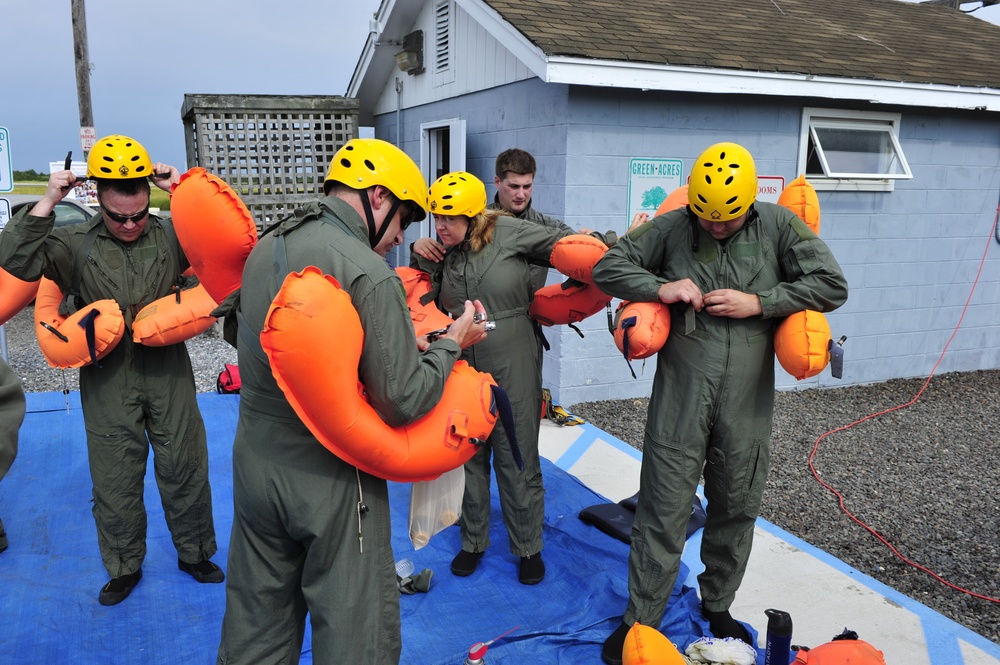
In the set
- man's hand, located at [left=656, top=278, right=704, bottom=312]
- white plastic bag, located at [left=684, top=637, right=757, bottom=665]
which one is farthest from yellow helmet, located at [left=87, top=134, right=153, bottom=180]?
white plastic bag, located at [left=684, top=637, right=757, bottom=665]

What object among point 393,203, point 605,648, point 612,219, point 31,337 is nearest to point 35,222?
point 393,203

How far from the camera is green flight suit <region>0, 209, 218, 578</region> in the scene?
3.67 m

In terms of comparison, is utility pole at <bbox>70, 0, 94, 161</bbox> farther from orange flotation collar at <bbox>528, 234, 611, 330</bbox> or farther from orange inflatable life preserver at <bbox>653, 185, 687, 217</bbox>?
orange inflatable life preserver at <bbox>653, 185, 687, 217</bbox>

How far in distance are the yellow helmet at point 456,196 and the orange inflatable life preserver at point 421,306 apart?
43cm

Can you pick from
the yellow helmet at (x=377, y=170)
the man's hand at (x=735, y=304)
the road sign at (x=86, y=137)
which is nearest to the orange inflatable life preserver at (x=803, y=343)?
the man's hand at (x=735, y=304)

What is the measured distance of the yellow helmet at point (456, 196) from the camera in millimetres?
3732

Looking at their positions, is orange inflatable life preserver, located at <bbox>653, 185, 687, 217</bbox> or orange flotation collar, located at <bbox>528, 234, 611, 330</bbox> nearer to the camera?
orange flotation collar, located at <bbox>528, 234, 611, 330</bbox>

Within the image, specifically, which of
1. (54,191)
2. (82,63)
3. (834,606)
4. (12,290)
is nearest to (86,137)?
(82,63)

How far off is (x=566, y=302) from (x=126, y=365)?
2.29 m

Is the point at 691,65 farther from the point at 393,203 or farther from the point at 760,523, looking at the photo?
the point at 393,203

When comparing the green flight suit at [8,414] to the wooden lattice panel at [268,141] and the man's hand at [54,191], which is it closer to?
the man's hand at [54,191]

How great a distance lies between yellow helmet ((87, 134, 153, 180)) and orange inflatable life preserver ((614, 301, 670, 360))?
7.96 feet

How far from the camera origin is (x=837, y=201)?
804cm

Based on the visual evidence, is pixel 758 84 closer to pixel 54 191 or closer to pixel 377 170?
pixel 377 170
